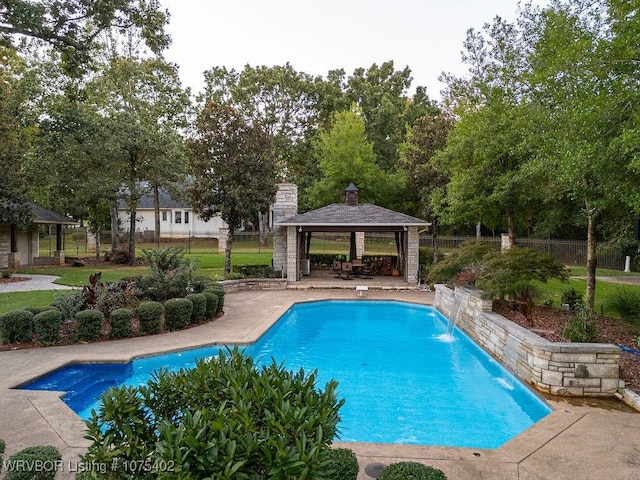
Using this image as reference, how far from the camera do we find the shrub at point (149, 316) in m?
9.26

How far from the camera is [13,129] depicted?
57.2ft

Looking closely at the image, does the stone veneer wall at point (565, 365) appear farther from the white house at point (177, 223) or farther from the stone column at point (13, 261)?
the white house at point (177, 223)

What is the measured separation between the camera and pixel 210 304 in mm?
10938

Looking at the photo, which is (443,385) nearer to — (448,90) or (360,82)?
(448,90)

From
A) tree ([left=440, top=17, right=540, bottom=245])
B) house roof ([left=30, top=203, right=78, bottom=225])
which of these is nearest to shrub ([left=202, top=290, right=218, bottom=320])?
tree ([left=440, top=17, right=540, bottom=245])

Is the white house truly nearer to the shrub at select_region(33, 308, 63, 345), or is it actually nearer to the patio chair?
the patio chair

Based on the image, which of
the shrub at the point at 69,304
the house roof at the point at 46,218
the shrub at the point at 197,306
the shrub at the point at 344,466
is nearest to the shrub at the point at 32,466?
the shrub at the point at 344,466

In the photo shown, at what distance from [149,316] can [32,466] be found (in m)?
6.52

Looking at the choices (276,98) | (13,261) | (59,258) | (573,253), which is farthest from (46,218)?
(573,253)

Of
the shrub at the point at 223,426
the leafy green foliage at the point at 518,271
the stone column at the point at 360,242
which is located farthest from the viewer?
the stone column at the point at 360,242

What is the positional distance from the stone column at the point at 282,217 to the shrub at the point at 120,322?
9.57 m

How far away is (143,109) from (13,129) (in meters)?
7.42

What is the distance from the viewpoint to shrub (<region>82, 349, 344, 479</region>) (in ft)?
7.35

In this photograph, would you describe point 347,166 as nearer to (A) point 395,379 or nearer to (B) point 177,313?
(B) point 177,313
